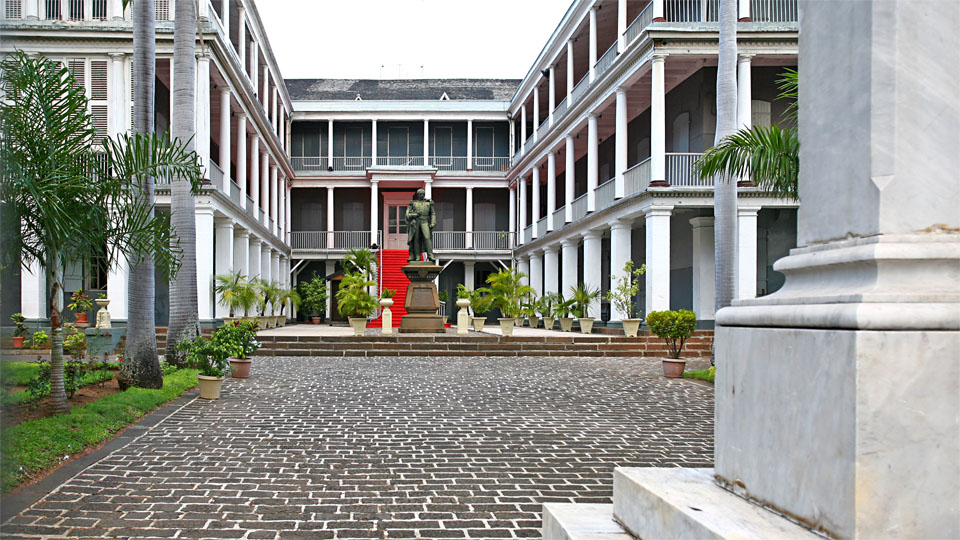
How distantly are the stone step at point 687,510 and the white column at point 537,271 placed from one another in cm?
2555

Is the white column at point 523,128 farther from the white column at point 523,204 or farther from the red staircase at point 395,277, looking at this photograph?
the red staircase at point 395,277

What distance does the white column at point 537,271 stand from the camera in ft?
92.2

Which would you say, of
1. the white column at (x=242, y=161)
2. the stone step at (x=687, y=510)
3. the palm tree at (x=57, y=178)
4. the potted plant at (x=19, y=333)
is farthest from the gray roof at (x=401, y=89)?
the stone step at (x=687, y=510)

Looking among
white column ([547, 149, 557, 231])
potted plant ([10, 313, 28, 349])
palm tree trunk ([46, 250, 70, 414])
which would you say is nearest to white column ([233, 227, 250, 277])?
potted plant ([10, 313, 28, 349])

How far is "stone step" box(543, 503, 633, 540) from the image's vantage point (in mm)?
2234

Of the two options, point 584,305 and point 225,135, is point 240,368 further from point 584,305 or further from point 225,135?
point 584,305

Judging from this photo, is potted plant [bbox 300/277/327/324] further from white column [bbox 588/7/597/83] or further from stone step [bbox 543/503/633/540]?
stone step [bbox 543/503/633/540]

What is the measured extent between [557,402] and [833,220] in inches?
261

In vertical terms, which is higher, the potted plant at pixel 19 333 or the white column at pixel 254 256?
the white column at pixel 254 256

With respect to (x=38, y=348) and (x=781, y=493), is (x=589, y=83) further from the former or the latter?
(x=781, y=493)

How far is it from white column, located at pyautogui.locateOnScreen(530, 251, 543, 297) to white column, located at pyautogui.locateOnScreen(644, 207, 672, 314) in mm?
11208

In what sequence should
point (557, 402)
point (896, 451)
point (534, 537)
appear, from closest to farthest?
point (896, 451), point (534, 537), point (557, 402)

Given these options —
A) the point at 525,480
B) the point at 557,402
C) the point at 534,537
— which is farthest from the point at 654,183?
the point at 534,537

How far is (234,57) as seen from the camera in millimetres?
19859
